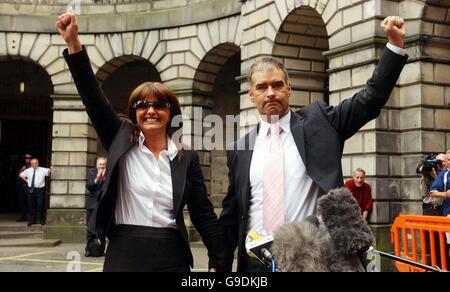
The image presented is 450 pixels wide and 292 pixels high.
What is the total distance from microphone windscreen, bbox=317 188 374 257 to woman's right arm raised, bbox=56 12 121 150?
A: 4.42 ft

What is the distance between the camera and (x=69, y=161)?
15797 mm

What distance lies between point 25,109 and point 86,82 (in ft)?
54.4

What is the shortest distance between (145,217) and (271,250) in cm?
89

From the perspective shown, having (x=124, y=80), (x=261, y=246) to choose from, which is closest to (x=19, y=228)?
(x=124, y=80)

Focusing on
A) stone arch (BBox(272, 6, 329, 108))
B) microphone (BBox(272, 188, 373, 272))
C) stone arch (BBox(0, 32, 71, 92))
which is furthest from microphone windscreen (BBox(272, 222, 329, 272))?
stone arch (BBox(0, 32, 71, 92))

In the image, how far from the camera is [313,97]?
12656 mm

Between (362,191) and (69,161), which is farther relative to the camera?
(69,161)

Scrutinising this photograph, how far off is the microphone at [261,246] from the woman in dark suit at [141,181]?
0.68 metres

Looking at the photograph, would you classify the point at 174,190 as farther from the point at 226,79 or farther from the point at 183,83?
the point at 226,79

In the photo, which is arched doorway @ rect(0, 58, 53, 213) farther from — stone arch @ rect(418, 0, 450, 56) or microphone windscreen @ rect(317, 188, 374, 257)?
microphone windscreen @ rect(317, 188, 374, 257)

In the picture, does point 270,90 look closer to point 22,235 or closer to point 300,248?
point 300,248
